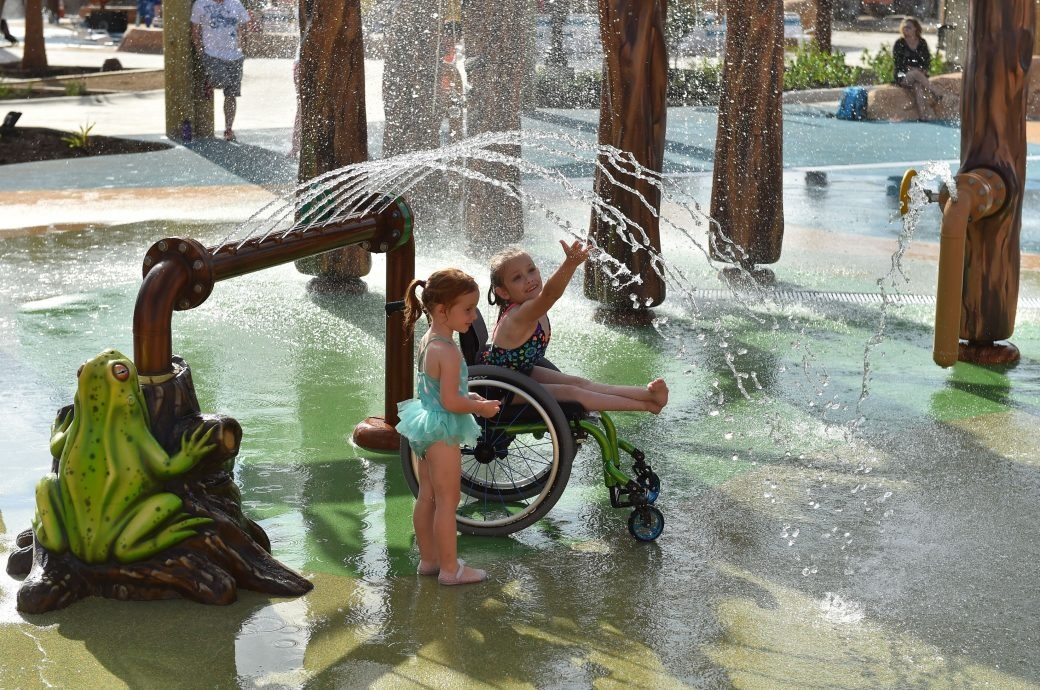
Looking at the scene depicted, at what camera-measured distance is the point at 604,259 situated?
8.20m

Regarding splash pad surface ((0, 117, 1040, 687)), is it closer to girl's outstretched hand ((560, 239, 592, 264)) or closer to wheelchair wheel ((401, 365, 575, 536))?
wheelchair wheel ((401, 365, 575, 536))

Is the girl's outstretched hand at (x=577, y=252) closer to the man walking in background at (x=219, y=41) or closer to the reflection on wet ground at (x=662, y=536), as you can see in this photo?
the reflection on wet ground at (x=662, y=536)

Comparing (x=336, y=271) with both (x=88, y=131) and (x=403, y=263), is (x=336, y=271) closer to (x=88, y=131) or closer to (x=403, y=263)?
(x=403, y=263)

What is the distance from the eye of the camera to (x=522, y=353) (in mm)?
4863

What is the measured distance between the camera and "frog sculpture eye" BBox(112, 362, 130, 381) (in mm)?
4117

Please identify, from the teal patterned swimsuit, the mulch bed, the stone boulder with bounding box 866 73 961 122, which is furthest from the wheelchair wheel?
the stone boulder with bounding box 866 73 961 122

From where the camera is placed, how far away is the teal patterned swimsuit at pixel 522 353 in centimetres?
484

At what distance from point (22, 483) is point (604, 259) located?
13.2 ft

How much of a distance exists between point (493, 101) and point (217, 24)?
6.87 metres

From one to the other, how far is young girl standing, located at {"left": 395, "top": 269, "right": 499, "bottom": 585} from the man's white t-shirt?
1234cm

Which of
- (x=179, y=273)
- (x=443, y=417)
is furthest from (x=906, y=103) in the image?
(x=179, y=273)

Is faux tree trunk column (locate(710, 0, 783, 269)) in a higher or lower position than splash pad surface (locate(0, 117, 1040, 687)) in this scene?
higher

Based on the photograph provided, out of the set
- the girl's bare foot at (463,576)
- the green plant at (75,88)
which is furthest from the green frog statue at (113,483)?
the green plant at (75,88)

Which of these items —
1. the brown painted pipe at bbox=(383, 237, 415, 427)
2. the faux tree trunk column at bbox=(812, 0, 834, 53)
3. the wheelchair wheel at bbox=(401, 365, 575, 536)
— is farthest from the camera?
the faux tree trunk column at bbox=(812, 0, 834, 53)
